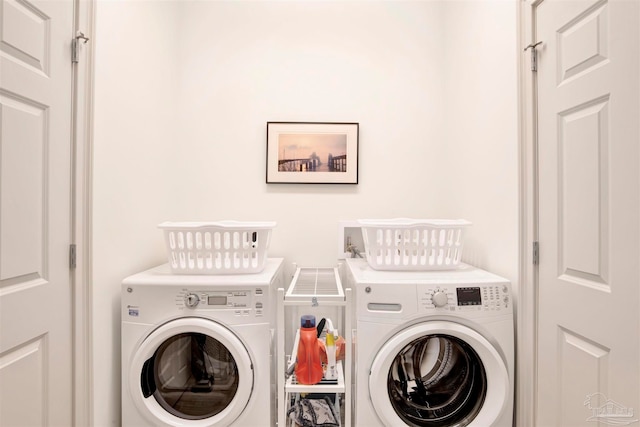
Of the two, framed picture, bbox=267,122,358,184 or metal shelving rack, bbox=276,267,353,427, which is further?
framed picture, bbox=267,122,358,184

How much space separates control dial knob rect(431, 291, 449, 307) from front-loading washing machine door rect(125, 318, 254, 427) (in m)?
0.83

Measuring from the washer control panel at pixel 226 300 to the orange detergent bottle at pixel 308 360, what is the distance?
23cm

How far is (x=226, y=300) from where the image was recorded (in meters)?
1.48

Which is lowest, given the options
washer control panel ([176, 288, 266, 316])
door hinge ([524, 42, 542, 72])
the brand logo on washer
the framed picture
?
the brand logo on washer

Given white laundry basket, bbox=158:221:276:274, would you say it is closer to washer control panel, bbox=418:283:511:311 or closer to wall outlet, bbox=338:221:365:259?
wall outlet, bbox=338:221:365:259

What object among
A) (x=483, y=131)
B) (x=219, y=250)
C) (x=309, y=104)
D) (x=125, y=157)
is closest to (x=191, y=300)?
(x=219, y=250)

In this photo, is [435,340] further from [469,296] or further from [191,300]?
[191,300]

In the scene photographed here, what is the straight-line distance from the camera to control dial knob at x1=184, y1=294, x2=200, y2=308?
1.46m

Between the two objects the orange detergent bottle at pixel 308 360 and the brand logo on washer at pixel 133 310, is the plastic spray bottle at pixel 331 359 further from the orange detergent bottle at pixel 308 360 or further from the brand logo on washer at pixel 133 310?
the brand logo on washer at pixel 133 310

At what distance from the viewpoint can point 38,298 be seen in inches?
44.9

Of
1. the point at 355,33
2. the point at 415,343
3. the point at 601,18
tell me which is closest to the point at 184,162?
the point at 355,33

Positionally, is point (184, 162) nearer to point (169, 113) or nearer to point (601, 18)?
point (169, 113)

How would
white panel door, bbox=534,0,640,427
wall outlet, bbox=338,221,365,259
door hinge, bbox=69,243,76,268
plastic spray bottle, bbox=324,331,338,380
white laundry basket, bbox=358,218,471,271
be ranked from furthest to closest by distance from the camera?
wall outlet, bbox=338,221,365,259, white laundry basket, bbox=358,218,471,271, plastic spray bottle, bbox=324,331,338,380, door hinge, bbox=69,243,76,268, white panel door, bbox=534,0,640,427

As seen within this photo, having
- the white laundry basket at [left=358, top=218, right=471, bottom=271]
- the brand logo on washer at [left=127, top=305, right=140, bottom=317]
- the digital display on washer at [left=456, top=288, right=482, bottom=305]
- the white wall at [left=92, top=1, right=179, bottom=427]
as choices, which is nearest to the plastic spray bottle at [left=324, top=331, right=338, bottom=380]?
the white laundry basket at [left=358, top=218, right=471, bottom=271]
